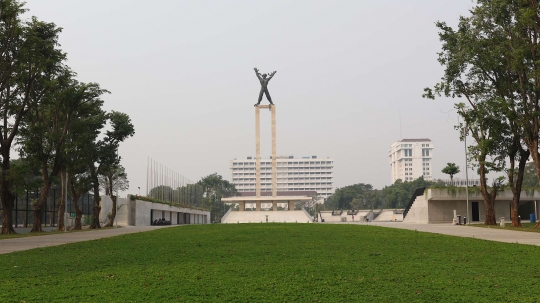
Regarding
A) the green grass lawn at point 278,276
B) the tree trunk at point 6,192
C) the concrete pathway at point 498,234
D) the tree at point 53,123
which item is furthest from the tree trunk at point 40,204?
the green grass lawn at point 278,276

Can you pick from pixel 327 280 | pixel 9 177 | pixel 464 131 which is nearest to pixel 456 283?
pixel 327 280

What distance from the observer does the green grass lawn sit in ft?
27.9

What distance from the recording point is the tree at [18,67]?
3272 centimetres

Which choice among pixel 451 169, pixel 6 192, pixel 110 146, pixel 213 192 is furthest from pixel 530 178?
pixel 6 192

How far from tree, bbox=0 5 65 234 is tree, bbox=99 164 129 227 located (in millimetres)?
15087

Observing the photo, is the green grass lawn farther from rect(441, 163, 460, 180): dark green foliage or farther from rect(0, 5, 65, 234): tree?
rect(441, 163, 460, 180): dark green foliage

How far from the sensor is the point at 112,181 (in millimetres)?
69000

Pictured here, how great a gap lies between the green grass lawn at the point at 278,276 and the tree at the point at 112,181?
3818 cm

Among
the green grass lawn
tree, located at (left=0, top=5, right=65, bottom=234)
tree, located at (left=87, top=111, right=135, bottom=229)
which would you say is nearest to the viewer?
the green grass lawn

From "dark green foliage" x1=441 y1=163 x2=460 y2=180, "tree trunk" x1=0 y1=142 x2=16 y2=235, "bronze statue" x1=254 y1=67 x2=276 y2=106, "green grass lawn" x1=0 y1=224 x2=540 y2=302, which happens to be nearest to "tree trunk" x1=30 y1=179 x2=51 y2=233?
"tree trunk" x1=0 y1=142 x2=16 y2=235

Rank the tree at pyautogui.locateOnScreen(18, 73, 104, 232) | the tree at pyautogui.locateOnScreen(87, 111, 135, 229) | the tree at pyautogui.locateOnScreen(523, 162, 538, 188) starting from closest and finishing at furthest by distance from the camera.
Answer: the tree at pyautogui.locateOnScreen(18, 73, 104, 232) → the tree at pyautogui.locateOnScreen(87, 111, 135, 229) → the tree at pyautogui.locateOnScreen(523, 162, 538, 188)

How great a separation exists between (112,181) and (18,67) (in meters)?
36.5

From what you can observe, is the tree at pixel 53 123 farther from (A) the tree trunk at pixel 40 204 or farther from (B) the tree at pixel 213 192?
(B) the tree at pixel 213 192

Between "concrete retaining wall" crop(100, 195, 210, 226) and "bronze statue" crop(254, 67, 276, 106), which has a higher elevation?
"bronze statue" crop(254, 67, 276, 106)
